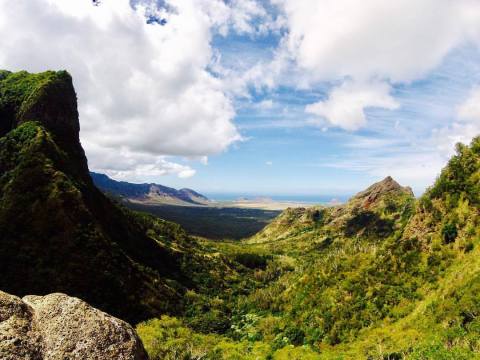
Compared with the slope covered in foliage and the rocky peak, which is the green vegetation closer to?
the slope covered in foliage

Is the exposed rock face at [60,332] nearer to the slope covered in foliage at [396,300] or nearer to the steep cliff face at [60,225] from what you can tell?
the slope covered in foliage at [396,300]

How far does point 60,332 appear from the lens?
56.4 ft

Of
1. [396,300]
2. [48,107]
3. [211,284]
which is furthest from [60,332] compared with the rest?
[211,284]

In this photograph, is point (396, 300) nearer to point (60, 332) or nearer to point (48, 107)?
point (60, 332)

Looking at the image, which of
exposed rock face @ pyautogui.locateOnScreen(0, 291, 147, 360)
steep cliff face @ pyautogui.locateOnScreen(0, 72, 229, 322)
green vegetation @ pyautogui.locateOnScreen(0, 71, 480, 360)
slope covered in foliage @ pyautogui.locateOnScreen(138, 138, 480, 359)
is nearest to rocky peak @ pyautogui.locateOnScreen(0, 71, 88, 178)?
steep cliff face @ pyautogui.locateOnScreen(0, 72, 229, 322)

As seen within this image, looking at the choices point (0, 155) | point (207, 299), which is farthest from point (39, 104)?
point (207, 299)

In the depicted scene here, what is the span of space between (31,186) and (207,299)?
8438cm

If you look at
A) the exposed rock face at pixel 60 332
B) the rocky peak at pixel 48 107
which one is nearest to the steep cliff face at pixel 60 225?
the rocky peak at pixel 48 107

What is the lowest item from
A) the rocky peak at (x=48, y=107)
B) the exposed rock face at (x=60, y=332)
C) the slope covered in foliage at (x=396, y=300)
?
the slope covered in foliage at (x=396, y=300)

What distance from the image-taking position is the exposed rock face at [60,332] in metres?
15.8

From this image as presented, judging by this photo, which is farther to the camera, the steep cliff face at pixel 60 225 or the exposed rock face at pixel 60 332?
the steep cliff face at pixel 60 225

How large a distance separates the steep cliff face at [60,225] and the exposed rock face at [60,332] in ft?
313

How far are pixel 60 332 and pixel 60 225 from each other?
10697 centimetres

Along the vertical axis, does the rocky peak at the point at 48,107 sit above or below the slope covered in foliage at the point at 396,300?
above
